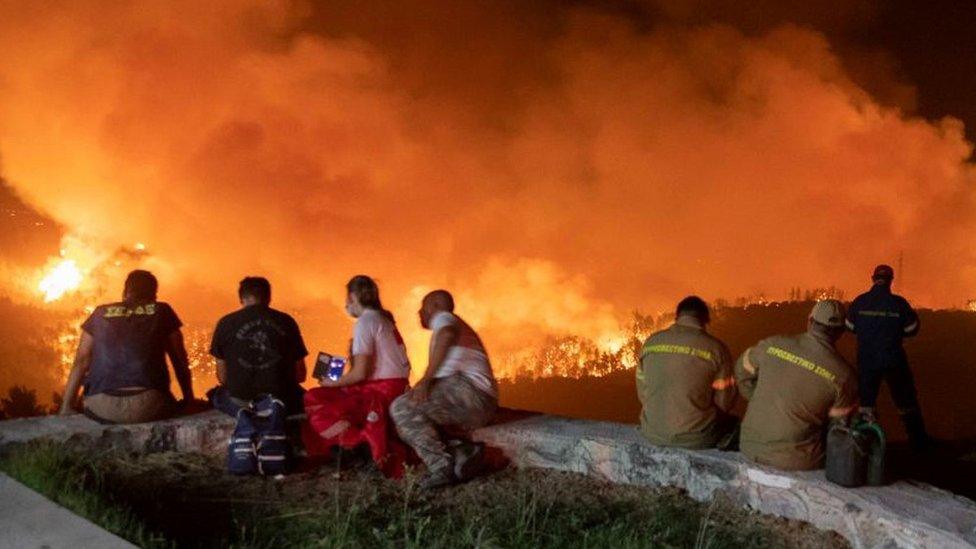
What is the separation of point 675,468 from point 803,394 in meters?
0.99

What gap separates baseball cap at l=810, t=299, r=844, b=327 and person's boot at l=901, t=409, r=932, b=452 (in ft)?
13.4

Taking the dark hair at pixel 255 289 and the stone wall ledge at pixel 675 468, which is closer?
the stone wall ledge at pixel 675 468

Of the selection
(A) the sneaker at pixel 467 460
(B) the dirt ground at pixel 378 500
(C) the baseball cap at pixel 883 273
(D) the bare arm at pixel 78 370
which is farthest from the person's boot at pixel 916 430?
(D) the bare arm at pixel 78 370

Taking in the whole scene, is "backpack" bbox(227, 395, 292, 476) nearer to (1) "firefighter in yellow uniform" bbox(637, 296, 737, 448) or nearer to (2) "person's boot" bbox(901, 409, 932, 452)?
(1) "firefighter in yellow uniform" bbox(637, 296, 737, 448)

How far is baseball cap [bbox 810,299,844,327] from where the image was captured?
5191 mm

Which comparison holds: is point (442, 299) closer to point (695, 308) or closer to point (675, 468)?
point (695, 308)

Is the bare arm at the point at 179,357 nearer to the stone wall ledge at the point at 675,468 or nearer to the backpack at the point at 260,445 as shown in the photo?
the stone wall ledge at the point at 675,468

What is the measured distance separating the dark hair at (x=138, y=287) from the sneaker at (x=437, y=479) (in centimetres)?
255

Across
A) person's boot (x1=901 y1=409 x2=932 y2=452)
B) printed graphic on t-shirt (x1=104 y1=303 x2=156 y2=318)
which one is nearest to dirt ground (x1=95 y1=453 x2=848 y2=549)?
printed graphic on t-shirt (x1=104 y1=303 x2=156 y2=318)

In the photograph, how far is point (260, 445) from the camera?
590 cm

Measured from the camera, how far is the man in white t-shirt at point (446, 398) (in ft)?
19.2

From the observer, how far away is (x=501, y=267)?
1390 inches

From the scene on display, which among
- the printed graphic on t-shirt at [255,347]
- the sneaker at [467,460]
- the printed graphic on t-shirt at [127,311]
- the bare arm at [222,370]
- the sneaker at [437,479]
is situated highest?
the printed graphic on t-shirt at [127,311]

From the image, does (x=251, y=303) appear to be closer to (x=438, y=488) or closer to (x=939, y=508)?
(x=438, y=488)
